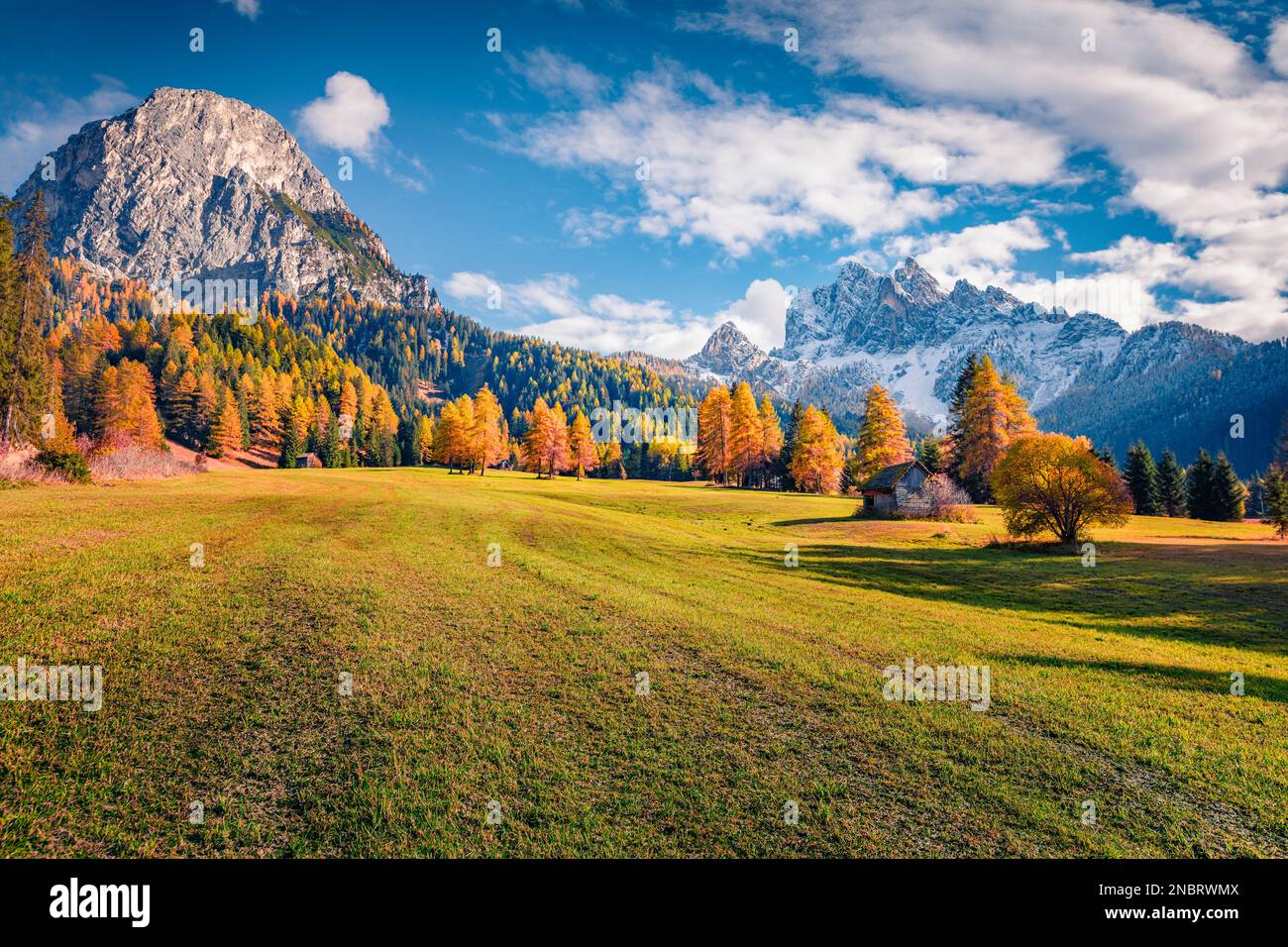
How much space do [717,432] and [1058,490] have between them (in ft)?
171

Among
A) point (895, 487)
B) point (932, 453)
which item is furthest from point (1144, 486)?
point (895, 487)

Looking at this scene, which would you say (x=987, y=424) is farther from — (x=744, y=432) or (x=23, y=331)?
(x=23, y=331)

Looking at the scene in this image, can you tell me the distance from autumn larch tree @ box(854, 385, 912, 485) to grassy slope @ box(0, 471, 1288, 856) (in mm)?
47060

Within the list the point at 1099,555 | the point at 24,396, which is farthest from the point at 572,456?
the point at 1099,555

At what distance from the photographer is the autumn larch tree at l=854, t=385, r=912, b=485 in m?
65.9

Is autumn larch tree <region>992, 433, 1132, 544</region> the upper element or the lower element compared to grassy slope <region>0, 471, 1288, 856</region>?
upper

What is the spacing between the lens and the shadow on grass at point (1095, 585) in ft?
56.8

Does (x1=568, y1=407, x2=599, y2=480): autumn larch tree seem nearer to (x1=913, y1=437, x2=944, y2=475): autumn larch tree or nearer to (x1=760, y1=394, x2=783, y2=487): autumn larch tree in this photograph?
(x1=760, y1=394, x2=783, y2=487): autumn larch tree

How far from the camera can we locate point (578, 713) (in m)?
9.05

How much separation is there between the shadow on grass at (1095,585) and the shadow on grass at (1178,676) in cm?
410

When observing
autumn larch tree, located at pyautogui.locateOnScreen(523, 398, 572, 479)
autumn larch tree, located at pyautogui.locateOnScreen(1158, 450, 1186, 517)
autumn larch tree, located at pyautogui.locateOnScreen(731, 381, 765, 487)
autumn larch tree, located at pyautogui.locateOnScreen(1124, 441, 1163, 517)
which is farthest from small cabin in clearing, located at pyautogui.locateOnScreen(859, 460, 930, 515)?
autumn larch tree, located at pyautogui.locateOnScreen(1158, 450, 1186, 517)
